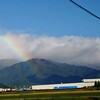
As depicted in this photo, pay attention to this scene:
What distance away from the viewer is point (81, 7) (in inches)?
920

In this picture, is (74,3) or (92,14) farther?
(92,14)

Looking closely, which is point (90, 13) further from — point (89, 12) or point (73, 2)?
point (73, 2)

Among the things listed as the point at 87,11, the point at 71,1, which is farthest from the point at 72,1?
the point at 87,11

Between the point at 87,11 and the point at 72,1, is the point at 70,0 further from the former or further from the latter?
the point at 87,11

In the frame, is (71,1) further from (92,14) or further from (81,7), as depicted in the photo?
(92,14)

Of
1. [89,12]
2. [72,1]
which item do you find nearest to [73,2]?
[72,1]

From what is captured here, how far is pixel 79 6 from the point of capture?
2327 cm

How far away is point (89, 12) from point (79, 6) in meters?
1.12

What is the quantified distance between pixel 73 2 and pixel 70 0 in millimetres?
289

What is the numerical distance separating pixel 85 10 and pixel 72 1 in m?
1.32

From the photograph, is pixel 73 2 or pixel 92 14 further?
pixel 92 14

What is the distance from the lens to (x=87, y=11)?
23.7 m

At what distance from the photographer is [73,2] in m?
22.8

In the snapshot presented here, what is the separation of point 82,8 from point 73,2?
0.91 meters
